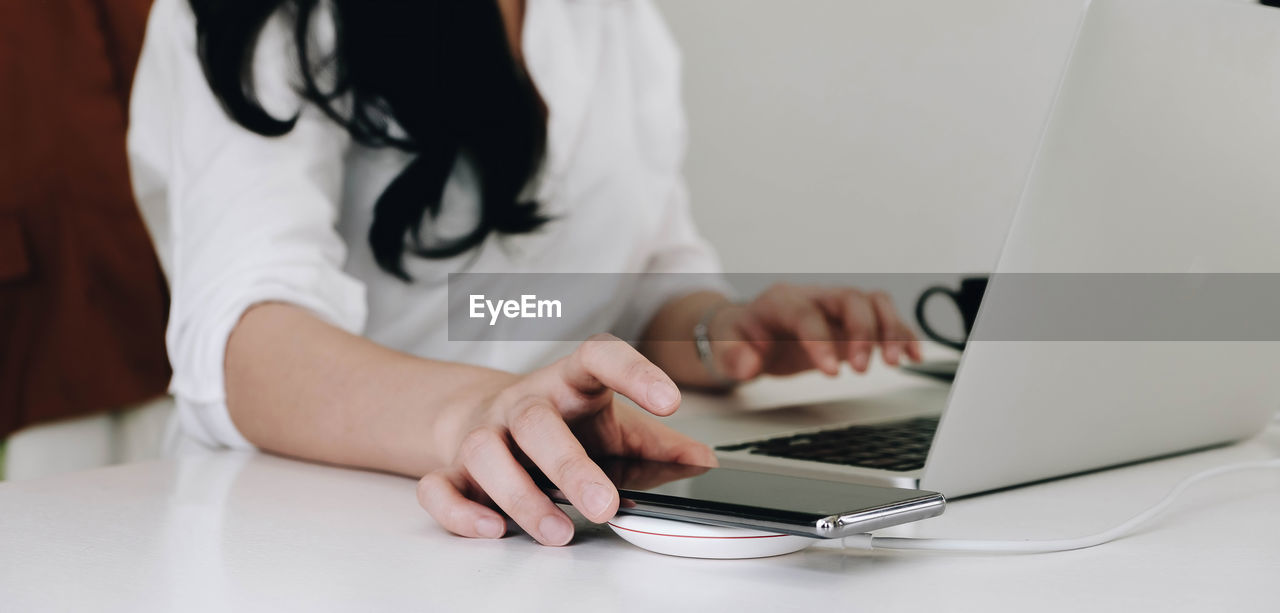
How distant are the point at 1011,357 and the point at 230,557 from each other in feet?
1.18

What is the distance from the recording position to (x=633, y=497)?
1.40ft

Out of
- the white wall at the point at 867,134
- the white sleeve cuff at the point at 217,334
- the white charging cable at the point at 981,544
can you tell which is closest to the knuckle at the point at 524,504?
the white charging cable at the point at 981,544

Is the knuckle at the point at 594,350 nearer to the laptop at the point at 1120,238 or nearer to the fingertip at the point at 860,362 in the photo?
the laptop at the point at 1120,238

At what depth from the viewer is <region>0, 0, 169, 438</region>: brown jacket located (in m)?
1.10

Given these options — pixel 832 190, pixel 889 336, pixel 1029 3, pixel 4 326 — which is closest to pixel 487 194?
pixel 889 336

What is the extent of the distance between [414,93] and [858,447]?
1.99 feet

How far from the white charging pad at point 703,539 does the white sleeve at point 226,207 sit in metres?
0.39

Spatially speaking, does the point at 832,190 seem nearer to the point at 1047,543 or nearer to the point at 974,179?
the point at 974,179

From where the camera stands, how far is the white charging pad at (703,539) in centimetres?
41

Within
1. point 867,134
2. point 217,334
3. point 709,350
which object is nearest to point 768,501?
point 217,334

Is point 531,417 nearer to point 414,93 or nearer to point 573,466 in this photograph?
point 573,466

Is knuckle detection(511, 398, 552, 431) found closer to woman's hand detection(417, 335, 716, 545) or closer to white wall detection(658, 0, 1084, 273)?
woman's hand detection(417, 335, 716, 545)

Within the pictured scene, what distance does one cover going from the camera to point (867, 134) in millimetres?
3270

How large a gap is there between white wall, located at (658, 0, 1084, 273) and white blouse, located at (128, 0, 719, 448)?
1.86 meters
